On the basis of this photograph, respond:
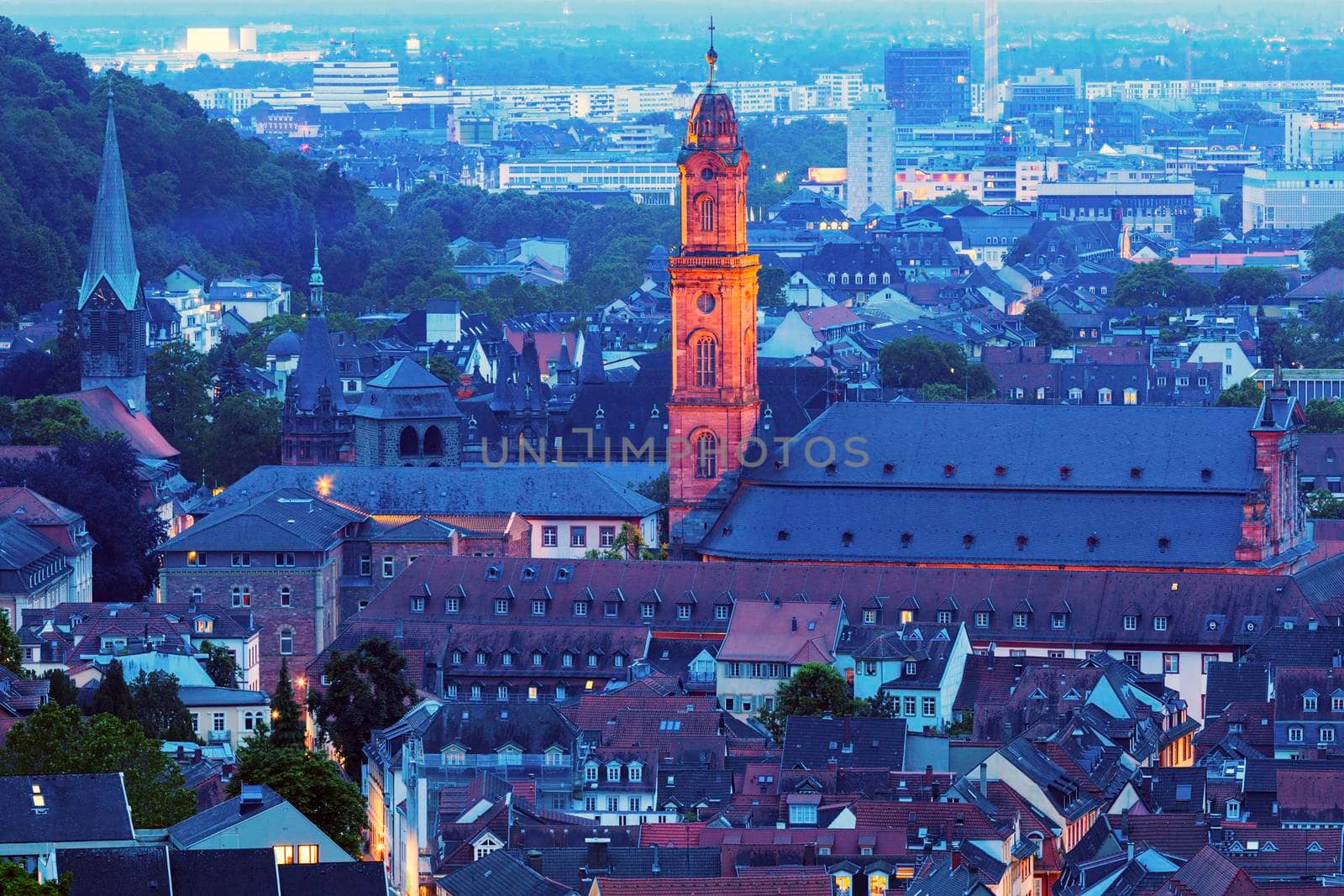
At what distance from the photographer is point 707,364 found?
122438 mm

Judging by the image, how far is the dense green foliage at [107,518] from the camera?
13238 centimetres

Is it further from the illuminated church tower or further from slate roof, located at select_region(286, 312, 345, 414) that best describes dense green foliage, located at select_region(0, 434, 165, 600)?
the illuminated church tower

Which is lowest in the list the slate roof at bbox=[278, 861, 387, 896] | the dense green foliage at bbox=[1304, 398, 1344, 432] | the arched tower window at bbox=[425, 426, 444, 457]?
the dense green foliage at bbox=[1304, 398, 1344, 432]

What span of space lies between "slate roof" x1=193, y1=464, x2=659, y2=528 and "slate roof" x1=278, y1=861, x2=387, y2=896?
5422 centimetres

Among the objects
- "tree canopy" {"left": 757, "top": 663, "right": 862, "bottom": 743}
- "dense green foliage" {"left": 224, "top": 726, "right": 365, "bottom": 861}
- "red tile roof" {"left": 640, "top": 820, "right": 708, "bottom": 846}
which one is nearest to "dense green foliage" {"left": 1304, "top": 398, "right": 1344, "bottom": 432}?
"tree canopy" {"left": 757, "top": 663, "right": 862, "bottom": 743}

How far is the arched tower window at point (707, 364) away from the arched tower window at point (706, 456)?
5.40 feet

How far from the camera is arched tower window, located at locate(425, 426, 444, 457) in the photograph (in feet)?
461

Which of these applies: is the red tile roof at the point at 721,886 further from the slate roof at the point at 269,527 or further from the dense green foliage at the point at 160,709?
the slate roof at the point at 269,527

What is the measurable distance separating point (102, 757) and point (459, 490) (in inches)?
1750

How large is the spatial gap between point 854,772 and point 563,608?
23.8m

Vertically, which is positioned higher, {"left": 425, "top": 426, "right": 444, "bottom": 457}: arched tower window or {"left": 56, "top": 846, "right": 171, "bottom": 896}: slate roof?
{"left": 56, "top": 846, "right": 171, "bottom": 896}: slate roof

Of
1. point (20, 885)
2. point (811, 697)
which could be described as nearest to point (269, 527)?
point (811, 697)

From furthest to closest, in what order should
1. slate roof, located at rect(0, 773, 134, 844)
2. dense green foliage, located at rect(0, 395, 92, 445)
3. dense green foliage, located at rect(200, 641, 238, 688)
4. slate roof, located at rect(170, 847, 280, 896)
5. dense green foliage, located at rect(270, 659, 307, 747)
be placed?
dense green foliage, located at rect(0, 395, 92, 445)
dense green foliage, located at rect(200, 641, 238, 688)
dense green foliage, located at rect(270, 659, 307, 747)
slate roof, located at rect(0, 773, 134, 844)
slate roof, located at rect(170, 847, 280, 896)

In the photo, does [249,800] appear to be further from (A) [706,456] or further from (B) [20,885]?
(A) [706,456]
